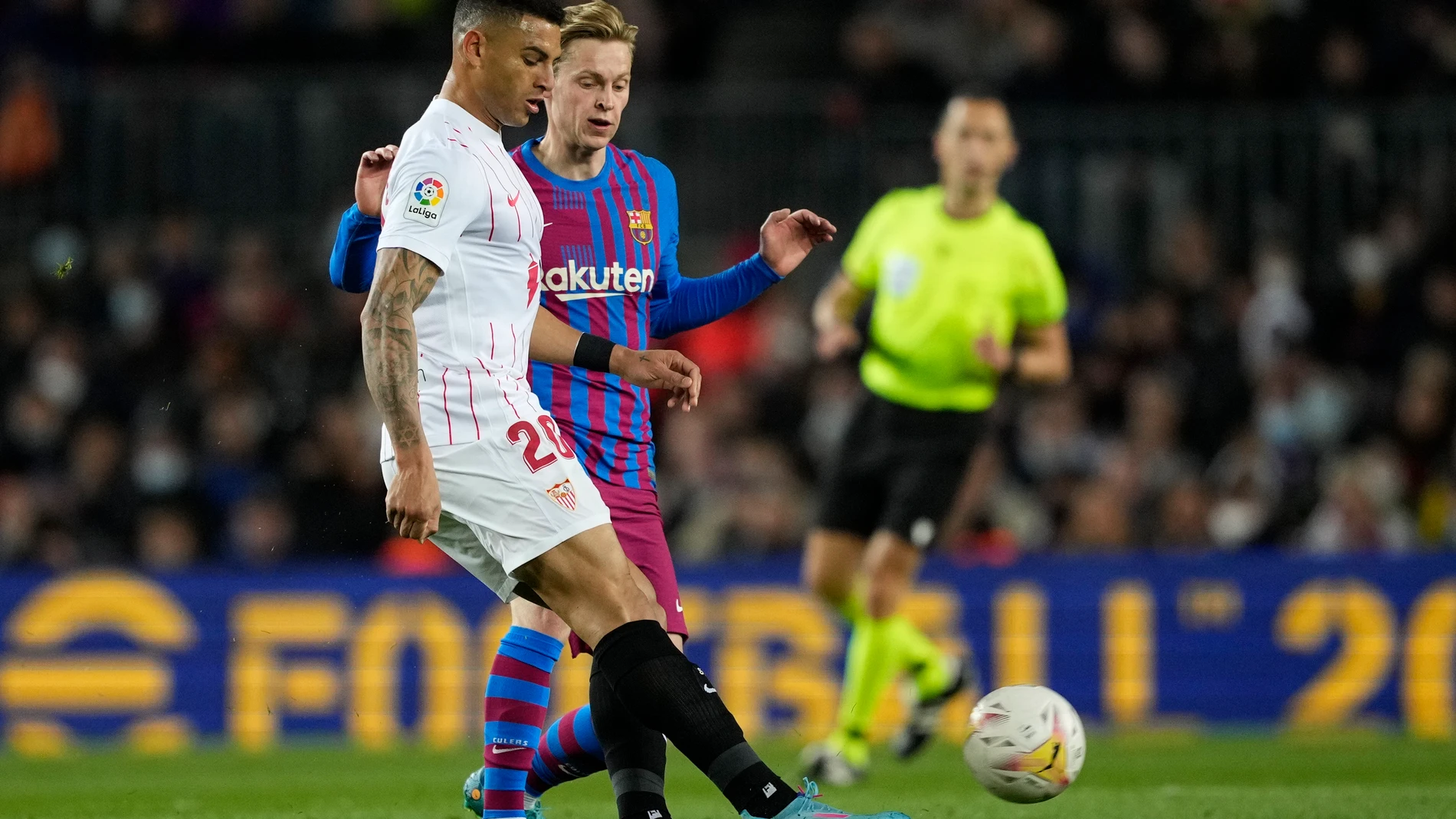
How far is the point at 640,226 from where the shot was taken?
5715 millimetres

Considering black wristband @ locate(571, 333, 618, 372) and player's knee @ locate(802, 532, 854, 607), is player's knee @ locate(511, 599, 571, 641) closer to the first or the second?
black wristband @ locate(571, 333, 618, 372)

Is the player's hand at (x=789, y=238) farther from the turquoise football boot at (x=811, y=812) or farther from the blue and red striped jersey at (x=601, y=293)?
the turquoise football boot at (x=811, y=812)

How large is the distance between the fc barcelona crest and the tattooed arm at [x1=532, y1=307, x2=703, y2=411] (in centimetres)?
51

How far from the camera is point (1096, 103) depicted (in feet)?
43.2

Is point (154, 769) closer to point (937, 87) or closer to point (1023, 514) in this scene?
point (1023, 514)

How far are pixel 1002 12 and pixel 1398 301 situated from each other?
10.9 feet

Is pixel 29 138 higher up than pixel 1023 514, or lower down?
higher up

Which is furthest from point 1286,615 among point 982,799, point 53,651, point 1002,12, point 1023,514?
point 53,651

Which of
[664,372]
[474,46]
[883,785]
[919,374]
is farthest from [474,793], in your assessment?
[919,374]

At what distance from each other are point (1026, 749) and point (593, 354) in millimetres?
1728

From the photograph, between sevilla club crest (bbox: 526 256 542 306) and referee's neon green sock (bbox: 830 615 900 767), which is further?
referee's neon green sock (bbox: 830 615 900 767)

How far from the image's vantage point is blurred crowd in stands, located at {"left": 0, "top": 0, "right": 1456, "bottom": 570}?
11430 mm

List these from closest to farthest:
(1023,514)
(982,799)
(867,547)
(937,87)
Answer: (982,799) < (867,547) < (1023,514) < (937,87)

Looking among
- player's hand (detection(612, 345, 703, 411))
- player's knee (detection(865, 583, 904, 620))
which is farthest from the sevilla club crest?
player's knee (detection(865, 583, 904, 620))
